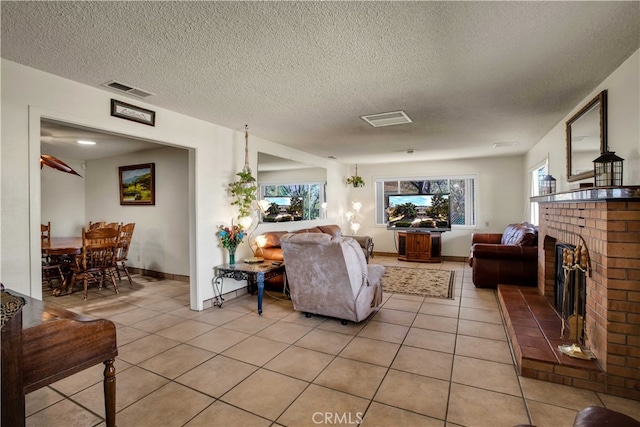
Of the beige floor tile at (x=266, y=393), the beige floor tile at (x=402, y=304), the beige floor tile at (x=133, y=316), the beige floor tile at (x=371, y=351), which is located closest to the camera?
the beige floor tile at (x=266, y=393)

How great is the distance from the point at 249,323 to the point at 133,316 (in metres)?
1.47

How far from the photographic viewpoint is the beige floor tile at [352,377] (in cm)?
215

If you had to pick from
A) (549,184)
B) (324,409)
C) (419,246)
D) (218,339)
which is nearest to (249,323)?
(218,339)

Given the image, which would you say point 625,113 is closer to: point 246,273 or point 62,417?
point 246,273

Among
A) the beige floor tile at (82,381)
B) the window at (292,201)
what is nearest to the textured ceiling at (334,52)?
the window at (292,201)

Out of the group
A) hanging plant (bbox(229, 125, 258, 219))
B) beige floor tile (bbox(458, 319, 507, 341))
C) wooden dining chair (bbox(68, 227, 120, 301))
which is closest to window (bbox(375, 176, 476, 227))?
beige floor tile (bbox(458, 319, 507, 341))

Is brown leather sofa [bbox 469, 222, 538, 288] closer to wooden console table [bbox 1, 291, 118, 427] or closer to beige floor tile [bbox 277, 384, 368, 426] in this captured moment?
beige floor tile [bbox 277, 384, 368, 426]

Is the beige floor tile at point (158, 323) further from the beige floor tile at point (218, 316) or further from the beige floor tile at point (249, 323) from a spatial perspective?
the beige floor tile at point (249, 323)

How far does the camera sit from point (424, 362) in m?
2.52

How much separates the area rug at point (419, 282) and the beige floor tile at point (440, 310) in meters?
0.45

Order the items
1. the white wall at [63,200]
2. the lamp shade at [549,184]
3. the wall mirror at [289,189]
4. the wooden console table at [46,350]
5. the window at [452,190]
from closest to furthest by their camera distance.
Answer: the wooden console table at [46,350] → the lamp shade at [549,184] → the wall mirror at [289,189] → the white wall at [63,200] → the window at [452,190]

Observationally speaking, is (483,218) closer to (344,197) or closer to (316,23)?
(344,197)

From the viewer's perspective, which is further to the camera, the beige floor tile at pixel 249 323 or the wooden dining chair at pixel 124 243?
the wooden dining chair at pixel 124 243

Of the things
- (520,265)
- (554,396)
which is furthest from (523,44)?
(520,265)
